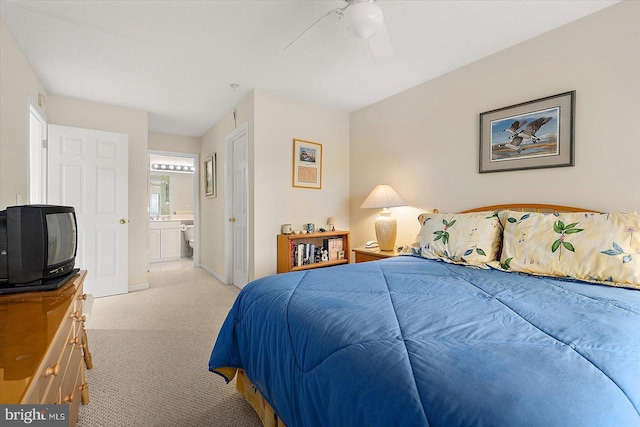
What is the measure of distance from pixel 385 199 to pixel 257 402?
2.29 meters

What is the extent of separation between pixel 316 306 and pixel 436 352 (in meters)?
0.51

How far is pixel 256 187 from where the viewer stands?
10.9ft

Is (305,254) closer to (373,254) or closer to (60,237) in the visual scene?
(373,254)

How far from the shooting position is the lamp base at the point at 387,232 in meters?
3.13

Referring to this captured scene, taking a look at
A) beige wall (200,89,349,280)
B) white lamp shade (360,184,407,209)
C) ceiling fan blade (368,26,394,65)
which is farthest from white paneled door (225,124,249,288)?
ceiling fan blade (368,26,394,65)

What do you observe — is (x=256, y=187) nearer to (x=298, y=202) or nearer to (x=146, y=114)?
(x=298, y=202)

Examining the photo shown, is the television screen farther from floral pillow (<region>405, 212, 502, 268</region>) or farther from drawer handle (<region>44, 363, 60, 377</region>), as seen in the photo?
floral pillow (<region>405, 212, 502, 268</region>)

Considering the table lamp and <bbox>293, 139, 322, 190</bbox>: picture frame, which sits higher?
<bbox>293, 139, 322, 190</bbox>: picture frame

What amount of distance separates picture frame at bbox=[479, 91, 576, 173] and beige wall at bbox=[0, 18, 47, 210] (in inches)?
151

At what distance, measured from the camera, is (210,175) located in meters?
4.87

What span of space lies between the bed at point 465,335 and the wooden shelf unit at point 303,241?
4.93 ft

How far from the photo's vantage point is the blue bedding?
64 centimetres

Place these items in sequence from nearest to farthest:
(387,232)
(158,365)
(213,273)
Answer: (158,365)
(387,232)
(213,273)

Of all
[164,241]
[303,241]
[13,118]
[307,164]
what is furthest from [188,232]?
[13,118]
